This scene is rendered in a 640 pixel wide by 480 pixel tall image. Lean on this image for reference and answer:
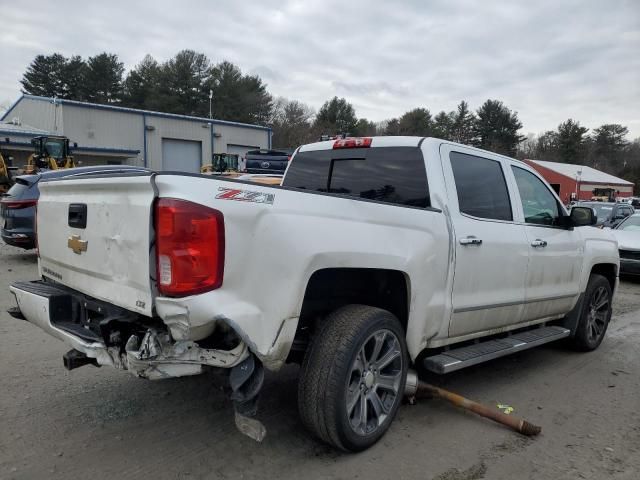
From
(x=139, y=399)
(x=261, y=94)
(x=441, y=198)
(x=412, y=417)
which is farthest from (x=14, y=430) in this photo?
(x=261, y=94)

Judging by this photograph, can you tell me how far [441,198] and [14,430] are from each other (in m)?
3.33

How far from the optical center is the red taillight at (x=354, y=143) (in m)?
4.38

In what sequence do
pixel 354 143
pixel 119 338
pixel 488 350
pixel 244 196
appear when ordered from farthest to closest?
pixel 354 143 → pixel 488 350 → pixel 119 338 → pixel 244 196

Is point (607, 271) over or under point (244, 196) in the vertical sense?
under

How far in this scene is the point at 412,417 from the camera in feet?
12.7

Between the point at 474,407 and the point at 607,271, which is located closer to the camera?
the point at 474,407

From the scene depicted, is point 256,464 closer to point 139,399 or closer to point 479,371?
point 139,399

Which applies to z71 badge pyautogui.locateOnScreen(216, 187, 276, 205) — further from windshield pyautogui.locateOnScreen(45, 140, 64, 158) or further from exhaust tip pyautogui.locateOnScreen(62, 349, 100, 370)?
windshield pyautogui.locateOnScreen(45, 140, 64, 158)

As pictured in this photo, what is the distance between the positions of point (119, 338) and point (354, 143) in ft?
8.19

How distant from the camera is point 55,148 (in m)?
27.3

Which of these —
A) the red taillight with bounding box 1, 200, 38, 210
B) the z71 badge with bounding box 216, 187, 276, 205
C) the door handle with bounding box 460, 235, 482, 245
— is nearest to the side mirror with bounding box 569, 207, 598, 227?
the door handle with bounding box 460, 235, 482, 245

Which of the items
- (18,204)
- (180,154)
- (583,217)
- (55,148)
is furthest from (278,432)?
(180,154)

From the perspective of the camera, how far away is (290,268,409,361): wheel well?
3.33m

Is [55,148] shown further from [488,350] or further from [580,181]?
[580,181]
